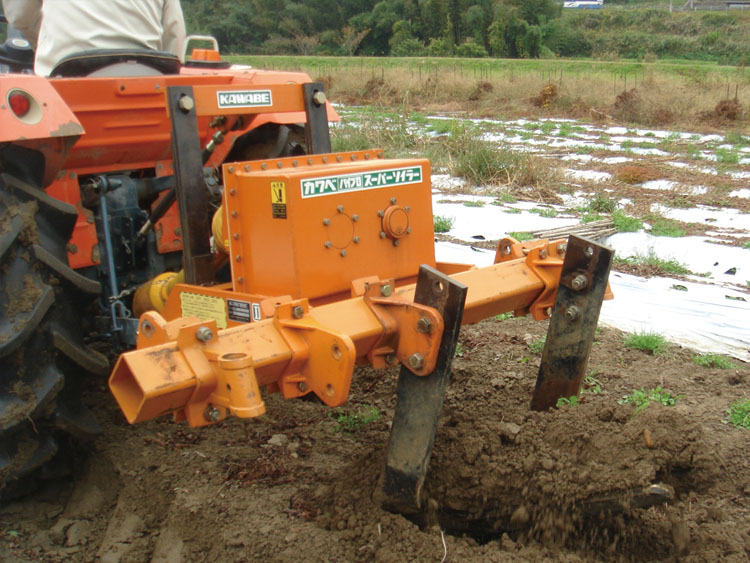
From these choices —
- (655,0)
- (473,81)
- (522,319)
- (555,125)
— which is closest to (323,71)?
(473,81)

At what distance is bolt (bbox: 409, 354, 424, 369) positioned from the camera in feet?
7.90

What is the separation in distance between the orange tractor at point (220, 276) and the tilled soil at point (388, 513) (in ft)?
0.78

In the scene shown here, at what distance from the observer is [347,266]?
9.14ft

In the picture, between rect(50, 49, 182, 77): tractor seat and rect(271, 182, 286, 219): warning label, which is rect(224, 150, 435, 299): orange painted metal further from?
rect(50, 49, 182, 77): tractor seat

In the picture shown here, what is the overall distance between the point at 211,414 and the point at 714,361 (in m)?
3.06

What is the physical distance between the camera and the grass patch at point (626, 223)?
268 inches

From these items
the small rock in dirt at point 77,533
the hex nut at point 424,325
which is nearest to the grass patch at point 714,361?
the hex nut at point 424,325

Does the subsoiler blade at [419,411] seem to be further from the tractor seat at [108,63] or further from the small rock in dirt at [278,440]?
the tractor seat at [108,63]

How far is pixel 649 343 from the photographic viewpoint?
435 cm

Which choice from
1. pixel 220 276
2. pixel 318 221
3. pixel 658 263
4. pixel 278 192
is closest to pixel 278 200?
pixel 278 192

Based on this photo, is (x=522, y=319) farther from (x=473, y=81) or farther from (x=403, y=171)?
(x=473, y=81)

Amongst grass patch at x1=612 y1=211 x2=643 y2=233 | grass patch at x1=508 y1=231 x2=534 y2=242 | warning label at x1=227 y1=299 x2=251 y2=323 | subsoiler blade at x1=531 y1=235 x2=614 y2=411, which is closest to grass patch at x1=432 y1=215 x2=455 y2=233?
grass patch at x1=508 y1=231 x2=534 y2=242

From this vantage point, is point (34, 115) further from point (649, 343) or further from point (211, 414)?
point (649, 343)

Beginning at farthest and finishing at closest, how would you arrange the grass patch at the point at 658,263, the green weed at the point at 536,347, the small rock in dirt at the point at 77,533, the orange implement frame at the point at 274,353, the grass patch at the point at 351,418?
1. the grass patch at the point at 658,263
2. the green weed at the point at 536,347
3. the grass patch at the point at 351,418
4. the small rock in dirt at the point at 77,533
5. the orange implement frame at the point at 274,353
